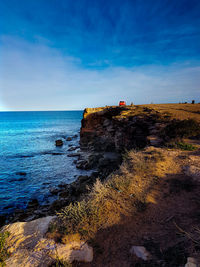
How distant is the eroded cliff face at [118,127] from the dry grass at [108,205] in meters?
6.51

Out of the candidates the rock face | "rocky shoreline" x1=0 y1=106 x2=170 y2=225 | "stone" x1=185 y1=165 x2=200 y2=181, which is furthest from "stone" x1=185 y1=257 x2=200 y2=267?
"stone" x1=185 y1=165 x2=200 y2=181

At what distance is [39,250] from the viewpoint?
3504 mm

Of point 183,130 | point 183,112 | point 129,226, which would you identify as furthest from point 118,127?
point 129,226

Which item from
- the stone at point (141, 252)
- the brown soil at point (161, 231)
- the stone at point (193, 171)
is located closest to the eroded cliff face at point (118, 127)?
the stone at point (193, 171)

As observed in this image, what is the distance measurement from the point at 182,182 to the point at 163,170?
1.09 metres

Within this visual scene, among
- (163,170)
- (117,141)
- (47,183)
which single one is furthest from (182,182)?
(117,141)

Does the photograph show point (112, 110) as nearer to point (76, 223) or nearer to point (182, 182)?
point (182, 182)

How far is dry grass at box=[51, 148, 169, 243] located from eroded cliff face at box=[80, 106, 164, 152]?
6508mm

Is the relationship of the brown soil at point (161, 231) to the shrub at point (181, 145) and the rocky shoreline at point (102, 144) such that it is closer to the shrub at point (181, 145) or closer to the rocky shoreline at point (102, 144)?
the rocky shoreline at point (102, 144)

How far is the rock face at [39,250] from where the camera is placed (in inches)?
129

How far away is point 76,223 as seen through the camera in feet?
13.6

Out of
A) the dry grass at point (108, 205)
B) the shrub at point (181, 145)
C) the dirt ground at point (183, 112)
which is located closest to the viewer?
the dry grass at point (108, 205)

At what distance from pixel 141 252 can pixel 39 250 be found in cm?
259

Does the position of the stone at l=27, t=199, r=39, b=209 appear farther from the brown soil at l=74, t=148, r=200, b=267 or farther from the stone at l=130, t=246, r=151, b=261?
the stone at l=130, t=246, r=151, b=261
